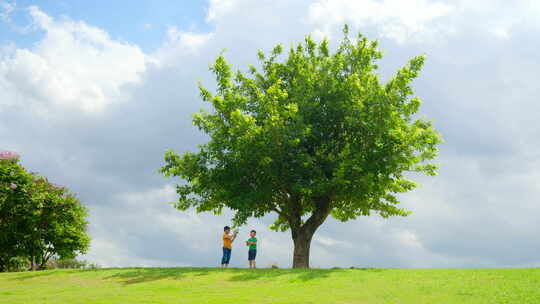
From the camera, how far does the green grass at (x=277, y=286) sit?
757 inches

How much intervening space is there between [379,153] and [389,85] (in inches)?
185

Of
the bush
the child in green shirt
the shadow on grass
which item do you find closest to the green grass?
the shadow on grass

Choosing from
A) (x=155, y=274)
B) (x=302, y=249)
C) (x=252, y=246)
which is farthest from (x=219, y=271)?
(x=302, y=249)

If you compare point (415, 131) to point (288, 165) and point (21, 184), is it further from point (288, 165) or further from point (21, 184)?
point (21, 184)

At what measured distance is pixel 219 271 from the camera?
26797mm

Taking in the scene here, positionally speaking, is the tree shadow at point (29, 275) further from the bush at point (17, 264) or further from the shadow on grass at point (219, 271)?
the bush at point (17, 264)

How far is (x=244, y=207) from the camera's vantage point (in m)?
31.2

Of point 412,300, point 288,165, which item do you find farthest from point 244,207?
point 412,300

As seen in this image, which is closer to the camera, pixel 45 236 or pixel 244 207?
pixel 244 207

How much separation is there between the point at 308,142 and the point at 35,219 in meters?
24.7

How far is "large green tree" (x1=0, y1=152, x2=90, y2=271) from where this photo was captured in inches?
1713

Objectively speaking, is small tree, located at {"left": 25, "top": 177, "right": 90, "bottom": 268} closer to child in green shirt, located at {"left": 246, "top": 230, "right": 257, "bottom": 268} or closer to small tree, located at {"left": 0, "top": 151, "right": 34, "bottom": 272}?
small tree, located at {"left": 0, "top": 151, "right": 34, "bottom": 272}

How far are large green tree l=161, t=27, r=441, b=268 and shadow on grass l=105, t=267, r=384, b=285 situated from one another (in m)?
5.07

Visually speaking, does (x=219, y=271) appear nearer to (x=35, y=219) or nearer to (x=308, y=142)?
(x=308, y=142)
